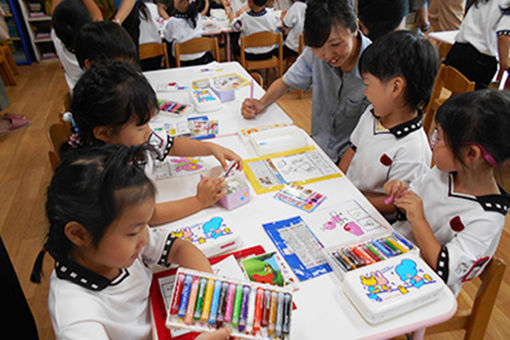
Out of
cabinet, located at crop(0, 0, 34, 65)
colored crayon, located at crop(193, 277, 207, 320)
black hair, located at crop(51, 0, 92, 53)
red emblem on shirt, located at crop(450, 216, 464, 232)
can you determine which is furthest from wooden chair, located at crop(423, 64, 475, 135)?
cabinet, located at crop(0, 0, 34, 65)

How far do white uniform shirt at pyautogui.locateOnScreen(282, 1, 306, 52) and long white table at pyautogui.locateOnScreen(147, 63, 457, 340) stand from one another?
2.35 meters

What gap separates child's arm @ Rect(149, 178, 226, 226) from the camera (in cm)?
111

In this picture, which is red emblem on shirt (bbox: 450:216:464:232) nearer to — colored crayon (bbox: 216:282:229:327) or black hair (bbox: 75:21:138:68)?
colored crayon (bbox: 216:282:229:327)

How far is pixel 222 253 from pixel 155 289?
202 millimetres

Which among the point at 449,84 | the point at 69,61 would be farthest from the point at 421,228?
the point at 69,61

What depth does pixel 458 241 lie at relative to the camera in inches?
37.0

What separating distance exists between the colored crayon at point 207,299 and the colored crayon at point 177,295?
6 centimetres

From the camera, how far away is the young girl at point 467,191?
2.97ft

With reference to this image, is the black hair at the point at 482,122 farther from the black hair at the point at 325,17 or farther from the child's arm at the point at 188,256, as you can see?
the child's arm at the point at 188,256

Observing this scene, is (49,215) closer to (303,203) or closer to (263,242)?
(263,242)

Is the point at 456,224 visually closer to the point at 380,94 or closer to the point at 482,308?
the point at 482,308

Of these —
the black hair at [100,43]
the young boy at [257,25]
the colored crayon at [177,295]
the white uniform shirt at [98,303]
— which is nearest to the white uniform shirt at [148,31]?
the young boy at [257,25]

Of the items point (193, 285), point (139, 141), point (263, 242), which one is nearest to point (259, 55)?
point (139, 141)

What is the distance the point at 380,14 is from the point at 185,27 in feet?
5.95
